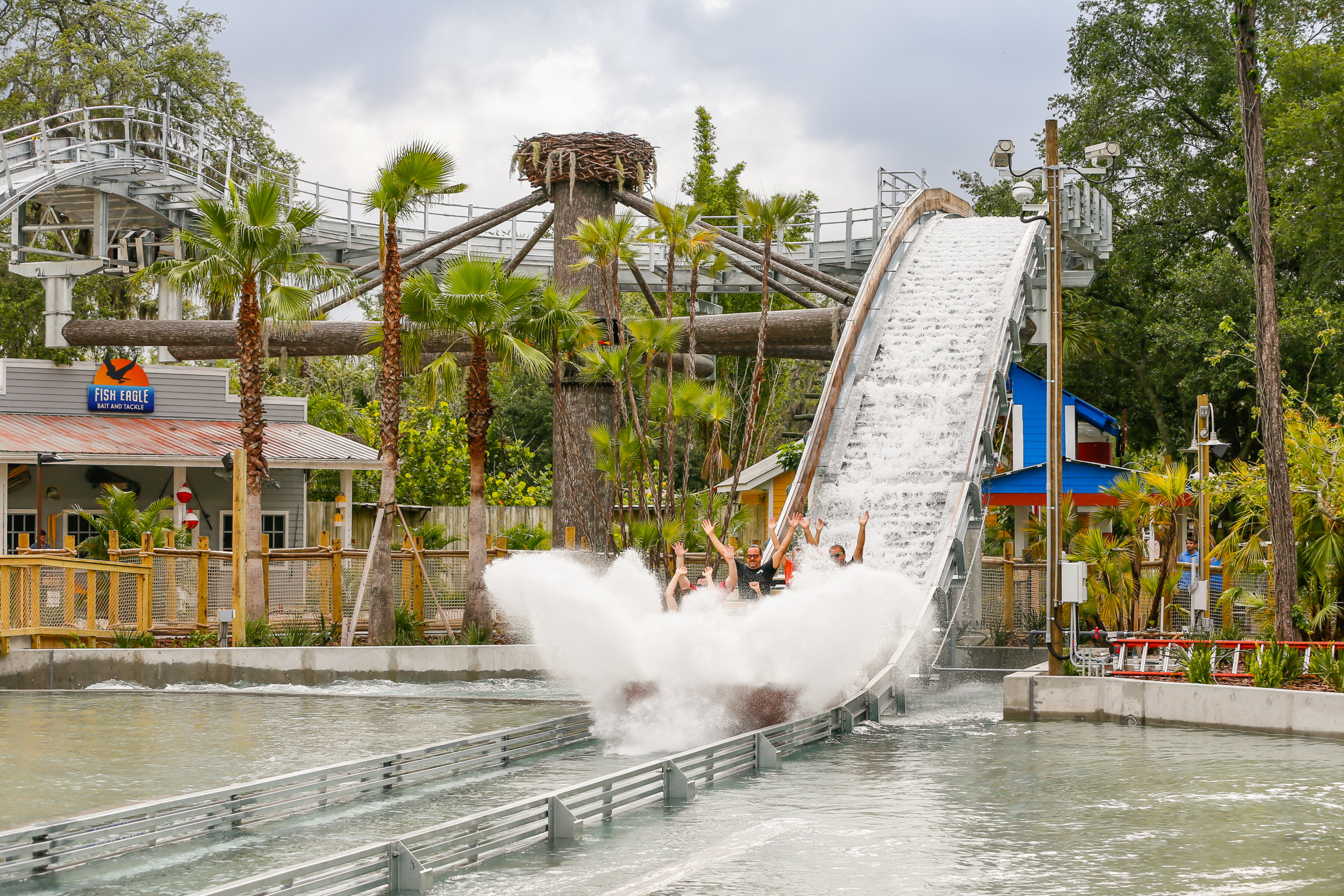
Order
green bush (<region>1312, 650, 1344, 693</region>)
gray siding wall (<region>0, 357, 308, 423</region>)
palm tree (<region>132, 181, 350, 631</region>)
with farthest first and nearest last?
gray siding wall (<region>0, 357, 308, 423</region>)
palm tree (<region>132, 181, 350, 631</region>)
green bush (<region>1312, 650, 1344, 693</region>)

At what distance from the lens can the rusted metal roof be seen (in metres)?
23.5

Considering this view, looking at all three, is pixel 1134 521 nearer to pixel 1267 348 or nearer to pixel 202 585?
pixel 1267 348

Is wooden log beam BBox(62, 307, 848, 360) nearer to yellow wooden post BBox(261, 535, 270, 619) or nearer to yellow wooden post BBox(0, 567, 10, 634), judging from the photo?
yellow wooden post BBox(261, 535, 270, 619)

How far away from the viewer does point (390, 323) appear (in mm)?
20406

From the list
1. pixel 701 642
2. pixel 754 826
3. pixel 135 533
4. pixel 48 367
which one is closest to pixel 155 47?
pixel 48 367

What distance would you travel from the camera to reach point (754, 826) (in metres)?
10.1

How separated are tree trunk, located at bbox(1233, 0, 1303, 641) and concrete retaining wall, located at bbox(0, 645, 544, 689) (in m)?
9.79

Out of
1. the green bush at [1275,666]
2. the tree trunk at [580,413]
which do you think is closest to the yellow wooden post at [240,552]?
the tree trunk at [580,413]

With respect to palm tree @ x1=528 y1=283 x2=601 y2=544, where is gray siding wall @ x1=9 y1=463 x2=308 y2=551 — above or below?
below

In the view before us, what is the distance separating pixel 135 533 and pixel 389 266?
650cm

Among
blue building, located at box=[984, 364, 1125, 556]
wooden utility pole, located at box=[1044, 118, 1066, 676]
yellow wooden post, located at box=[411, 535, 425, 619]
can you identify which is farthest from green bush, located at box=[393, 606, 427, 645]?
wooden utility pole, located at box=[1044, 118, 1066, 676]

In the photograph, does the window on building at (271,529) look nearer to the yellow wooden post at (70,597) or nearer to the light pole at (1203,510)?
the yellow wooden post at (70,597)

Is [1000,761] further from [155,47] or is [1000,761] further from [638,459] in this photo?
[155,47]

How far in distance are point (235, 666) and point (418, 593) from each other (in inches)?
139
